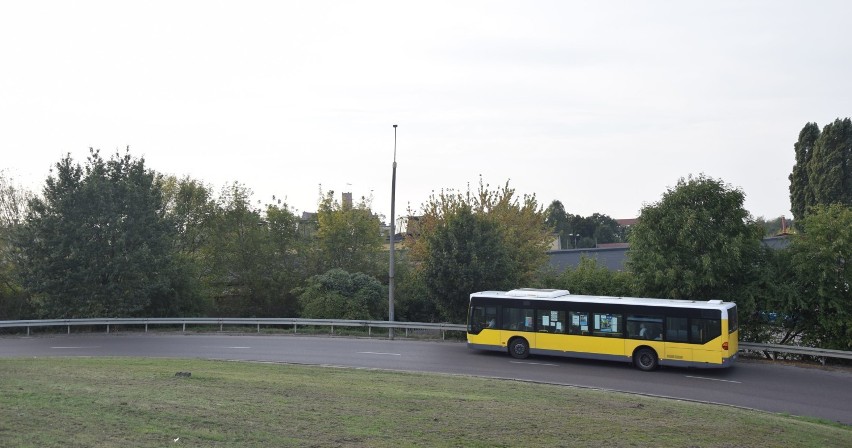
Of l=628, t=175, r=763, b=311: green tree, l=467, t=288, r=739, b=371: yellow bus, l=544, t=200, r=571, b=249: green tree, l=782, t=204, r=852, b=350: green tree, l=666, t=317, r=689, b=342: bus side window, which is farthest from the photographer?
l=544, t=200, r=571, b=249: green tree

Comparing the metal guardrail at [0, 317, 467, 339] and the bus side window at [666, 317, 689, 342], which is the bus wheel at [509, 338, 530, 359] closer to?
the metal guardrail at [0, 317, 467, 339]

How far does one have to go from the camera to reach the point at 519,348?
25578 mm

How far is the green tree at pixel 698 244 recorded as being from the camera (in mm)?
26047

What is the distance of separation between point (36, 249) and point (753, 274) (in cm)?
3001

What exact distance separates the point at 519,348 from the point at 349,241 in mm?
21234

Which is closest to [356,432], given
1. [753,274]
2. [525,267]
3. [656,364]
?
[656,364]

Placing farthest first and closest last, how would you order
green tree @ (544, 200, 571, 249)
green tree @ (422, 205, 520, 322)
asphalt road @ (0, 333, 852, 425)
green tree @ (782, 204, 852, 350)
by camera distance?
green tree @ (544, 200, 571, 249)
green tree @ (422, 205, 520, 322)
green tree @ (782, 204, 852, 350)
asphalt road @ (0, 333, 852, 425)

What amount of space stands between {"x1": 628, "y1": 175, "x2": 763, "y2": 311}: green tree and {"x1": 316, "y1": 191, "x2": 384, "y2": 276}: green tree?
2003cm

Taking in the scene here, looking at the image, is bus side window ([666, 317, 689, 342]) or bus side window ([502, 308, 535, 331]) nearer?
bus side window ([666, 317, 689, 342])

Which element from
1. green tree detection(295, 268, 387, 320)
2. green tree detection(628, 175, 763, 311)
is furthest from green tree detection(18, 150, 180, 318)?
green tree detection(628, 175, 763, 311)

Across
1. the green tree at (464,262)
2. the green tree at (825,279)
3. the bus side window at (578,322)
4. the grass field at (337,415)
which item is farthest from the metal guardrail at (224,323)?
the green tree at (825,279)

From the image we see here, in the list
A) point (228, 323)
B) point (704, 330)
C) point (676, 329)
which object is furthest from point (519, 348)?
point (228, 323)

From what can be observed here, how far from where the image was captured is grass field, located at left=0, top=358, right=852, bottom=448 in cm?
1033

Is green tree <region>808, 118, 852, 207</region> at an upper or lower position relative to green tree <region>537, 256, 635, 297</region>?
upper
